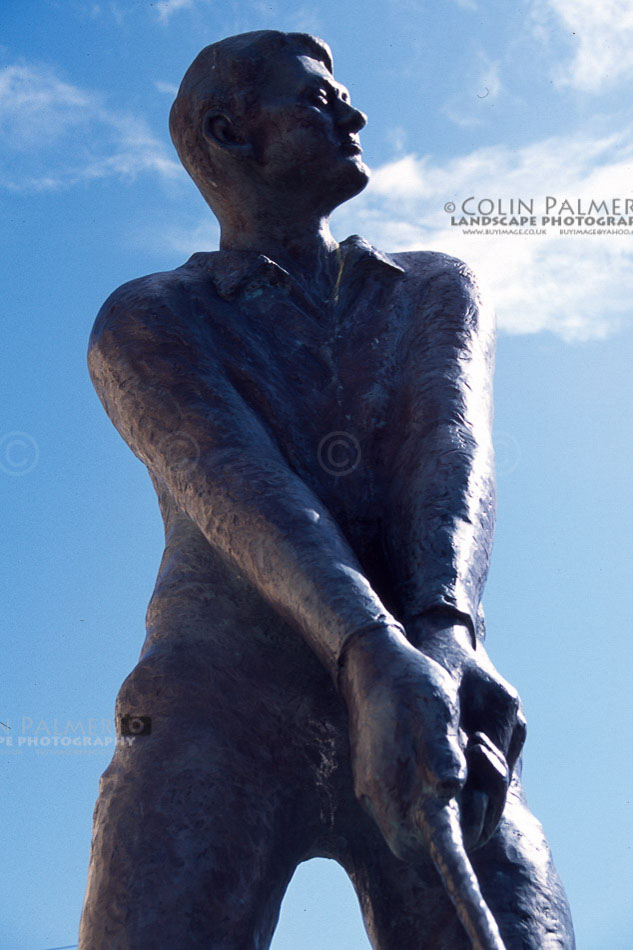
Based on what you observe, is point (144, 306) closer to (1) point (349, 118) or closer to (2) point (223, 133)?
(2) point (223, 133)

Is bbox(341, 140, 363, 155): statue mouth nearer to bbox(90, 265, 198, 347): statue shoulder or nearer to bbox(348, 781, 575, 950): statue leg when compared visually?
bbox(90, 265, 198, 347): statue shoulder

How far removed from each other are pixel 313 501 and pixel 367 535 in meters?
0.33

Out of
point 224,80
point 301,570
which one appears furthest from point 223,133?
point 301,570

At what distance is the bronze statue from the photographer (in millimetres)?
3027

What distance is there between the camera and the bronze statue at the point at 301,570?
9.93ft

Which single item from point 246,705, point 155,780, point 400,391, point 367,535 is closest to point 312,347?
point 400,391

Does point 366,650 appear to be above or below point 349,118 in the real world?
below

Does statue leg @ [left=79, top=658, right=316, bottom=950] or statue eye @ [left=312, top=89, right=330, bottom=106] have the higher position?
statue eye @ [left=312, top=89, right=330, bottom=106]

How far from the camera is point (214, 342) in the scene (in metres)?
3.93

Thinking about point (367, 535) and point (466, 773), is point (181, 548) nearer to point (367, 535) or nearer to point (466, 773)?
point (367, 535)

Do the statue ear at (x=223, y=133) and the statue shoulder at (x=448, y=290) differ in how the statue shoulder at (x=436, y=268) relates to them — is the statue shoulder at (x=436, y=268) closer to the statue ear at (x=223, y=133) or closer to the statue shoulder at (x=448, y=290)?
the statue shoulder at (x=448, y=290)

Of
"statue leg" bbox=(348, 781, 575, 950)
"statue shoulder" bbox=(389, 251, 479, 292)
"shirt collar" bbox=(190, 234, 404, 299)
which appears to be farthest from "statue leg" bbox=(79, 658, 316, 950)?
"statue shoulder" bbox=(389, 251, 479, 292)

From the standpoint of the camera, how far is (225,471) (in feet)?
11.5

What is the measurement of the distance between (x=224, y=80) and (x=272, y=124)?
0.77ft
